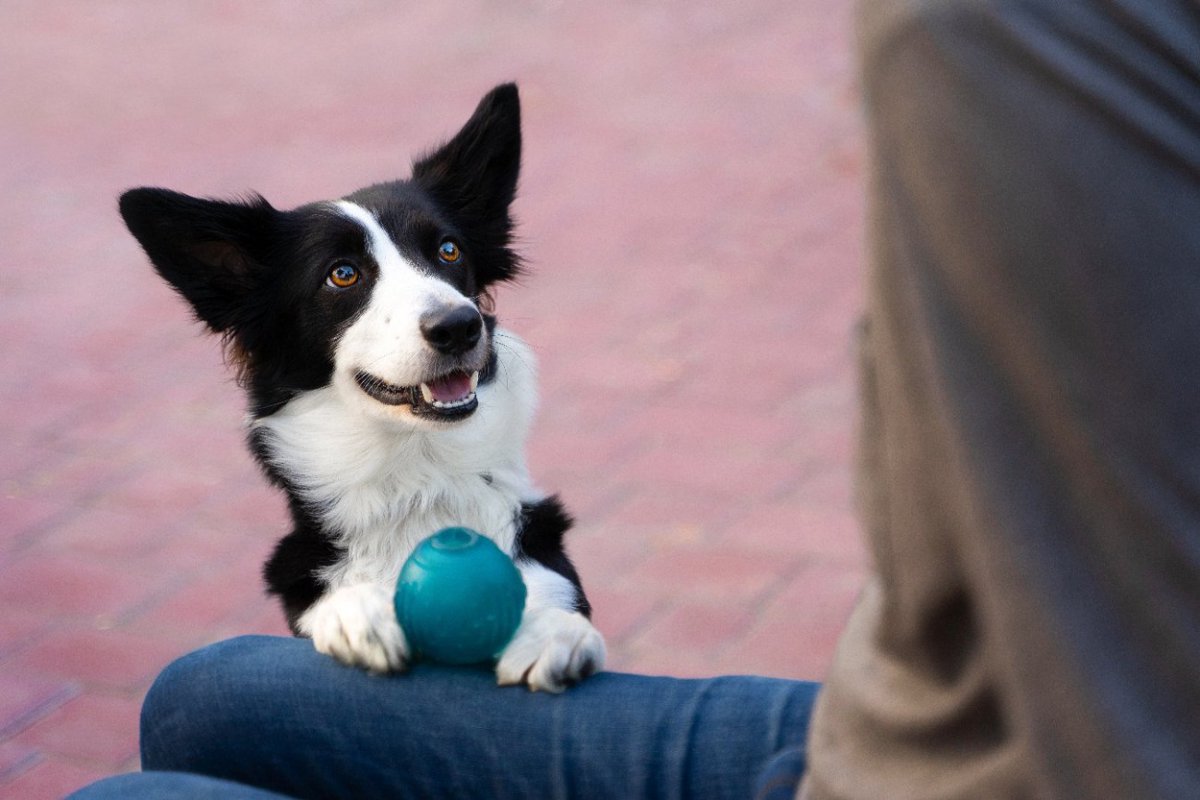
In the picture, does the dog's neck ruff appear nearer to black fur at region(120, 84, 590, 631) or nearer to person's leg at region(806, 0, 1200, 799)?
black fur at region(120, 84, 590, 631)

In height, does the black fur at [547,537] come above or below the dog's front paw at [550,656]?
below

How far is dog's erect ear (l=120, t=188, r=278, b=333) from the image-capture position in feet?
7.08

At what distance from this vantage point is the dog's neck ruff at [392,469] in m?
2.24

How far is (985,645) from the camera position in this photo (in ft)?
3.22

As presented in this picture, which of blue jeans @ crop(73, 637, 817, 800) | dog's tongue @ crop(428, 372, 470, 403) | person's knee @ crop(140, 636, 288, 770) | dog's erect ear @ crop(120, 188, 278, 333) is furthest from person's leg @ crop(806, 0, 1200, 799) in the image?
dog's erect ear @ crop(120, 188, 278, 333)

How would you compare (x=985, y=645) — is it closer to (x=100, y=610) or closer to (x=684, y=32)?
(x=100, y=610)

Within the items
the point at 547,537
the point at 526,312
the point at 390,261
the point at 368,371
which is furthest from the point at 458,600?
the point at 526,312

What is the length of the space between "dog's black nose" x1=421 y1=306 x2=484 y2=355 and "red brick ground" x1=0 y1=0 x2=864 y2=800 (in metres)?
1.13

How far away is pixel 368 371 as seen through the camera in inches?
90.4

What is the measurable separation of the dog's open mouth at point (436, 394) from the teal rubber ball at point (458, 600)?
0.42 m

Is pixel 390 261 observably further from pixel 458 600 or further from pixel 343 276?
pixel 458 600

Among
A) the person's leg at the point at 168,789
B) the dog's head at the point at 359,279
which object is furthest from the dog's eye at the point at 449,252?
the person's leg at the point at 168,789

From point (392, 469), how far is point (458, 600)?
617 mm

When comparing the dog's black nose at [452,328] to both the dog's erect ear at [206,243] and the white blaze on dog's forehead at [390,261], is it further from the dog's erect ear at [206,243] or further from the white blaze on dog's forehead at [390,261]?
the dog's erect ear at [206,243]
